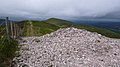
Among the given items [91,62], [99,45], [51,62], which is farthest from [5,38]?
[99,45]

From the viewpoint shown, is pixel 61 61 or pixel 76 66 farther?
pixel 61 61

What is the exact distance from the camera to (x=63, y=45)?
1916cm

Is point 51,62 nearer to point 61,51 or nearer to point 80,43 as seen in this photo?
point 61,51

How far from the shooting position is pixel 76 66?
1295 cm

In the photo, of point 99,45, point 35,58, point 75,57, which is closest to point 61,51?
point 75,57

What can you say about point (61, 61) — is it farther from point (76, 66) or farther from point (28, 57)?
point (28, 57)

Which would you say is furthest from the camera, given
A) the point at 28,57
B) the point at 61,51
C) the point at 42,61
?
the point at 61,51

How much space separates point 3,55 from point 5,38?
397cm

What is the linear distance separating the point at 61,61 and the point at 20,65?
3.46 meters

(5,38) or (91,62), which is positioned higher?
(5,38)

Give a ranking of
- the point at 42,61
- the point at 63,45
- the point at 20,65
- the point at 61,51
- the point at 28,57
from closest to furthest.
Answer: the point at 20,65, the point at 42,61, the point at 28,57, the point at 61,51, the point at 63,45

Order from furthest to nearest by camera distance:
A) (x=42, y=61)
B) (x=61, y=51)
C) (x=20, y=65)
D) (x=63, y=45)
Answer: (x=63, y=45) < (x=61, y=51) < (x=42, y=61) < (x=20, y=65)

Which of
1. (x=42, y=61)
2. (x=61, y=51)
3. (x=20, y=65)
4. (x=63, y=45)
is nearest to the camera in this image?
(x=20, y=65)

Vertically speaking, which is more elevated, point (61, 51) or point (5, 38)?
point (5, 38)
